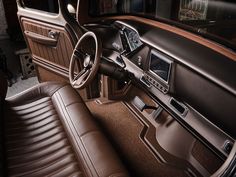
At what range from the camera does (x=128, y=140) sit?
5.34 ft

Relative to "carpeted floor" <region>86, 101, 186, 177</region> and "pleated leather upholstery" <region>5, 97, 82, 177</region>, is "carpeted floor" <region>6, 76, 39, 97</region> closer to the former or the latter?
"carpeted floor" <region>86, 101, 186, 177</region>

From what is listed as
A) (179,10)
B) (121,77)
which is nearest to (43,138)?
(121,77)

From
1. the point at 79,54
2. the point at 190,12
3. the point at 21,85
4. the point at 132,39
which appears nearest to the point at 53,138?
the point at 79,54

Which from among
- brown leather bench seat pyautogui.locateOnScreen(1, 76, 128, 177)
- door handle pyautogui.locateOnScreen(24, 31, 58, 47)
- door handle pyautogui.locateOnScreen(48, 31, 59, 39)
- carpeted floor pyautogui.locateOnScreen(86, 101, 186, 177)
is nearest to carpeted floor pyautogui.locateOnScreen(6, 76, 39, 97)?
door handle pyautogui.locateOnScreen(24, 31, 58, 47)

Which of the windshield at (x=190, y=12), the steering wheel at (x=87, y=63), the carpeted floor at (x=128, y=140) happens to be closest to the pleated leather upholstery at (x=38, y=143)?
the steering wheel at (x=87, y=63)

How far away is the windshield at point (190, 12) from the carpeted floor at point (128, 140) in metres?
0.71

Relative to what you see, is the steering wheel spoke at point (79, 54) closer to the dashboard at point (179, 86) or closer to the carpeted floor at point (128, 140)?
the dashboard at point (179, 86)

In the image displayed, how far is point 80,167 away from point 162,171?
57 cm

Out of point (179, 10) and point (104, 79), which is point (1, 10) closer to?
point (104, 79)

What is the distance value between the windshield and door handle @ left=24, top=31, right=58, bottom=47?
0.46 m

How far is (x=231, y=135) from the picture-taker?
943 millimetres

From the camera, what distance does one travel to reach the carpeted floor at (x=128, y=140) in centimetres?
141

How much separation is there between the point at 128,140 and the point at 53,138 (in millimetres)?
564

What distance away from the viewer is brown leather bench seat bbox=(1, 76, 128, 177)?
1.01m
